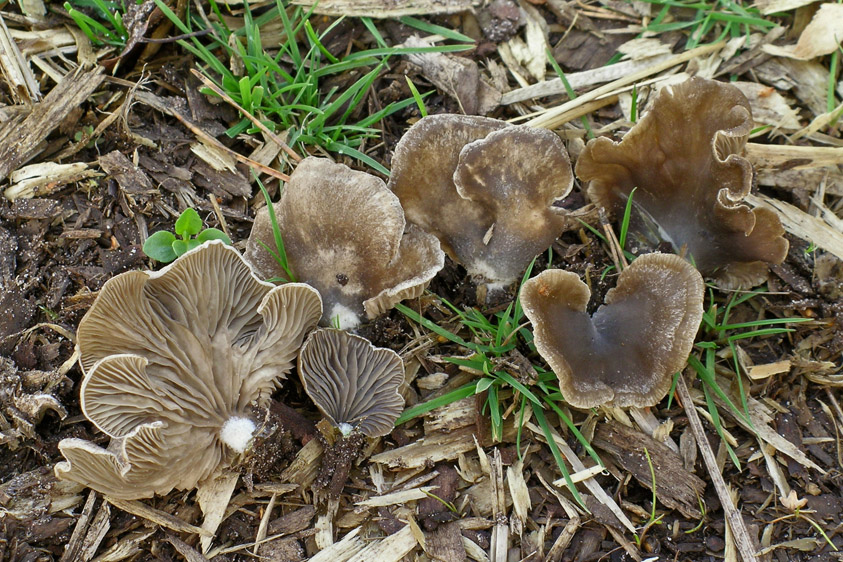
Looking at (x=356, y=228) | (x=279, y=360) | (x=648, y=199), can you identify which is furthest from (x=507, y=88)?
(x=279, y=360)

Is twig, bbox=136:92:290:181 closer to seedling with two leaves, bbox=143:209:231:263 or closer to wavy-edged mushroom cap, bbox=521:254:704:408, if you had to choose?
seedling with two leaves, bbox=143:209:231:263

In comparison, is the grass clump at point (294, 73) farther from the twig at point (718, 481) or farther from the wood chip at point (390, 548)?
the twig at point (718, 481)

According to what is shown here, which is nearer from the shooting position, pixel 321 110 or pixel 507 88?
pixel 321 110

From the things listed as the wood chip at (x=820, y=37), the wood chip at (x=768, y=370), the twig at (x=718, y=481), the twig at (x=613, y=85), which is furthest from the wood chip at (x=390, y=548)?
the wood chip at (x=820, y=37)

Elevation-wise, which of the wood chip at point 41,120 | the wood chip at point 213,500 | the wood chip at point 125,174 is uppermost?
the wood chip at point 41,120

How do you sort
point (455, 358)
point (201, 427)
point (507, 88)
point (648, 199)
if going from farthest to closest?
point (507, 88), point (648, 199), point (455, 358), point (201, 427)

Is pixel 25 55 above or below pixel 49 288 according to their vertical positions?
above

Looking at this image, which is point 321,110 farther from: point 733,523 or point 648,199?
point 733,523
